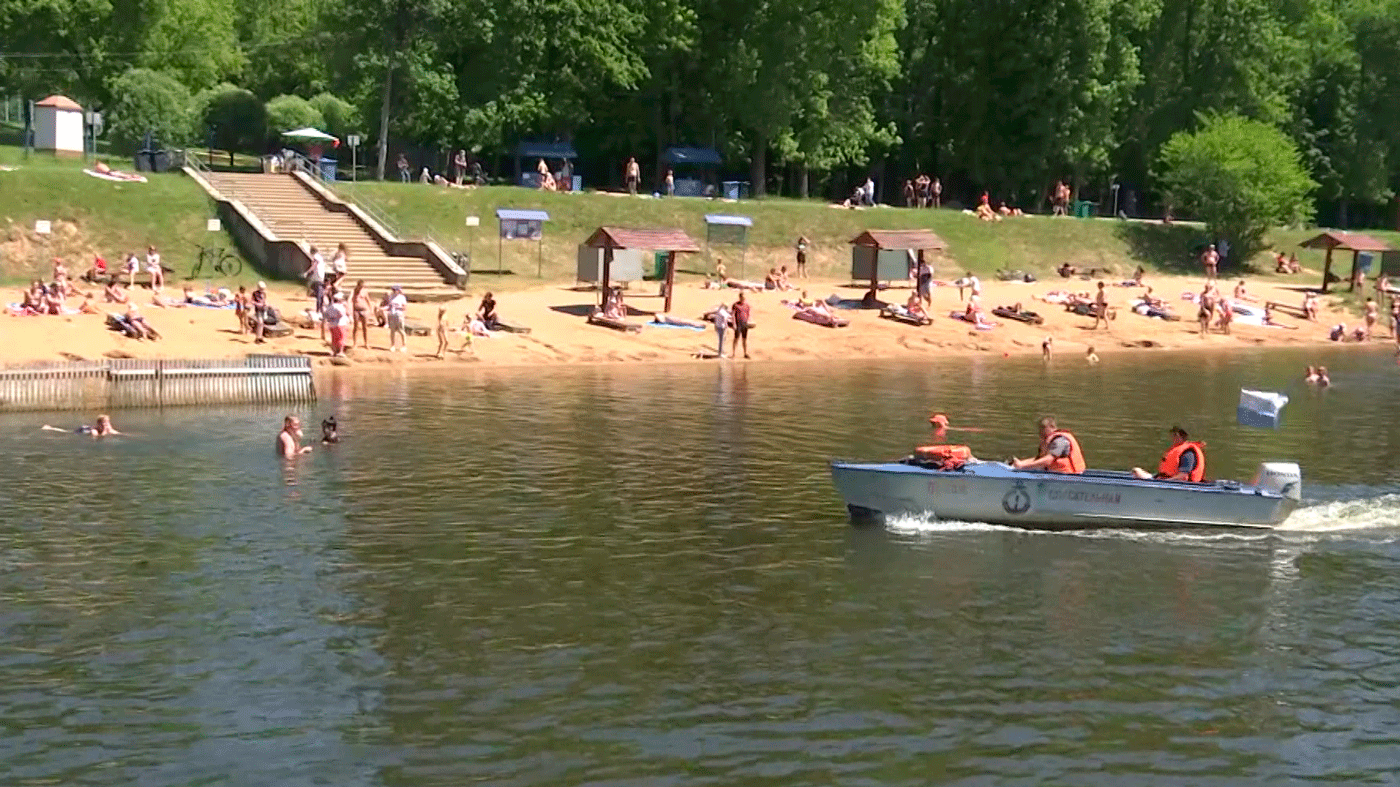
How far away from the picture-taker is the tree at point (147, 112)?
71.7m

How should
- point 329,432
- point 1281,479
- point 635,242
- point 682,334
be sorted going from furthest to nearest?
point 635,242
point 682,334
point 329,432
point 1281,479

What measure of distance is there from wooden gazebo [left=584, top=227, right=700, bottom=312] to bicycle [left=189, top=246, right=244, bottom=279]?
1120cm

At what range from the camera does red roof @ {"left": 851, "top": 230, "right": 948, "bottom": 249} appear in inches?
2195

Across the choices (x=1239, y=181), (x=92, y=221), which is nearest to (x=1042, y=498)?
(x=92, y=221)

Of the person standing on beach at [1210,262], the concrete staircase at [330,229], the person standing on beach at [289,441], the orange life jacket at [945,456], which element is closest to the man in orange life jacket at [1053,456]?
the orange life jacket at [945,456]

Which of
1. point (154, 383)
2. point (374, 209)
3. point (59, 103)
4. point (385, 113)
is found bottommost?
point (154, 383)

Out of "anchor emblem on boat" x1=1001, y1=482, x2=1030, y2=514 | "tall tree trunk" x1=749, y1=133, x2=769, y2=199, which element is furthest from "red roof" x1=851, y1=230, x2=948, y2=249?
"anchor emblem on boat" x1=1001, y1=482, x2=1030, y2=514

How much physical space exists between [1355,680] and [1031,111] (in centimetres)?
6257

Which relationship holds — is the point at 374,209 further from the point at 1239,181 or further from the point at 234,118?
the point at 1239,181

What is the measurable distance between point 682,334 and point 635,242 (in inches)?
126

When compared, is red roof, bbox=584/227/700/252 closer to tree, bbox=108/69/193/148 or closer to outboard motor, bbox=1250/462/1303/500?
outboard motor, bbox=1250/462/1303/500

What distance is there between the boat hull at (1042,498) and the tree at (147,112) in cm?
5325

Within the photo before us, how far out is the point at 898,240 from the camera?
56.2 metres

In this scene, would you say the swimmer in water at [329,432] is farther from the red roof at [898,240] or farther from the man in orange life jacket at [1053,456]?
the red roof at [898,240]
